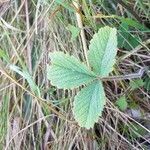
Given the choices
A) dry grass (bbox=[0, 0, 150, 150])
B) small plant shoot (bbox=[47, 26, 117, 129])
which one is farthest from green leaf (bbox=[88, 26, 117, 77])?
dry grass (bbox=[0, 0, 150, 150])

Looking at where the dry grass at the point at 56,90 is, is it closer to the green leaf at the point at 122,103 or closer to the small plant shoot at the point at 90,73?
the green leaf at the point at 122,103

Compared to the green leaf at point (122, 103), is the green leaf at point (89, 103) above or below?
above

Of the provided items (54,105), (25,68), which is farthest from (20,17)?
(54,105)

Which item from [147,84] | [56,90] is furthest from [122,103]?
[56,90]

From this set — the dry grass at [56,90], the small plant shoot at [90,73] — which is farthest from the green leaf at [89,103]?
the dry grass at [56,90]

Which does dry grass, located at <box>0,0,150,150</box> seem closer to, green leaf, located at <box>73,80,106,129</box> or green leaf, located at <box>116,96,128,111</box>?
green leaf, located at <box>116,96,128,111</box>

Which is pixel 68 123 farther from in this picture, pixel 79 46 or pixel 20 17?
pixel 20 17
